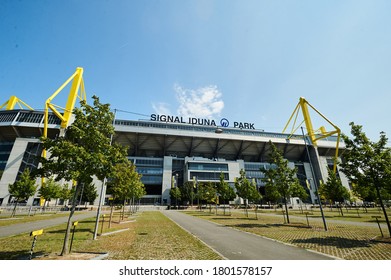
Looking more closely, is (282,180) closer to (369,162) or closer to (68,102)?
(369,162)

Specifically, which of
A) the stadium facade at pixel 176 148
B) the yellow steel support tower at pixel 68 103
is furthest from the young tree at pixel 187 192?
the yellow steel support tower at pixel 68 103

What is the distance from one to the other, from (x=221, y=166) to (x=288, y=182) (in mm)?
62344

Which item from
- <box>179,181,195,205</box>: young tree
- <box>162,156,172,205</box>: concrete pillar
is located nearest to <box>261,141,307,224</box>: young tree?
<box>179,181,195,205</box>: young tree

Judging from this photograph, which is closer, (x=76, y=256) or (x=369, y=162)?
(x=76, y=256)

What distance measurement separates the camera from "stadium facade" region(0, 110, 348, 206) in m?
68.5

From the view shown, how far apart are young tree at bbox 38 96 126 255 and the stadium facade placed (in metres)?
61.5

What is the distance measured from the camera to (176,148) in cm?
9394

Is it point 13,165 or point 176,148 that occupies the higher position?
point 176,148

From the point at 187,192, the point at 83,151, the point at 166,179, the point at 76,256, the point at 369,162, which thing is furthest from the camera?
the point at 166,179

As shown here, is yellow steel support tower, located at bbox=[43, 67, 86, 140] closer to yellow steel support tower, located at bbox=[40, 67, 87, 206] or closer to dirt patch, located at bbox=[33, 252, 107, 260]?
yellow steel support tower, located at bbox=[40, 67, 87, 206]

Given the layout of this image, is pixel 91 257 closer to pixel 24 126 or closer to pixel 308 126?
pixel 24 126

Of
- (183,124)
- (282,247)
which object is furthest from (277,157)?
(183,124)

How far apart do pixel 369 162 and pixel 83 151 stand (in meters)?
18.0

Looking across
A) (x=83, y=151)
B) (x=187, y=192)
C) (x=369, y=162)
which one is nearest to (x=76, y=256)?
(x=83, y=151)
